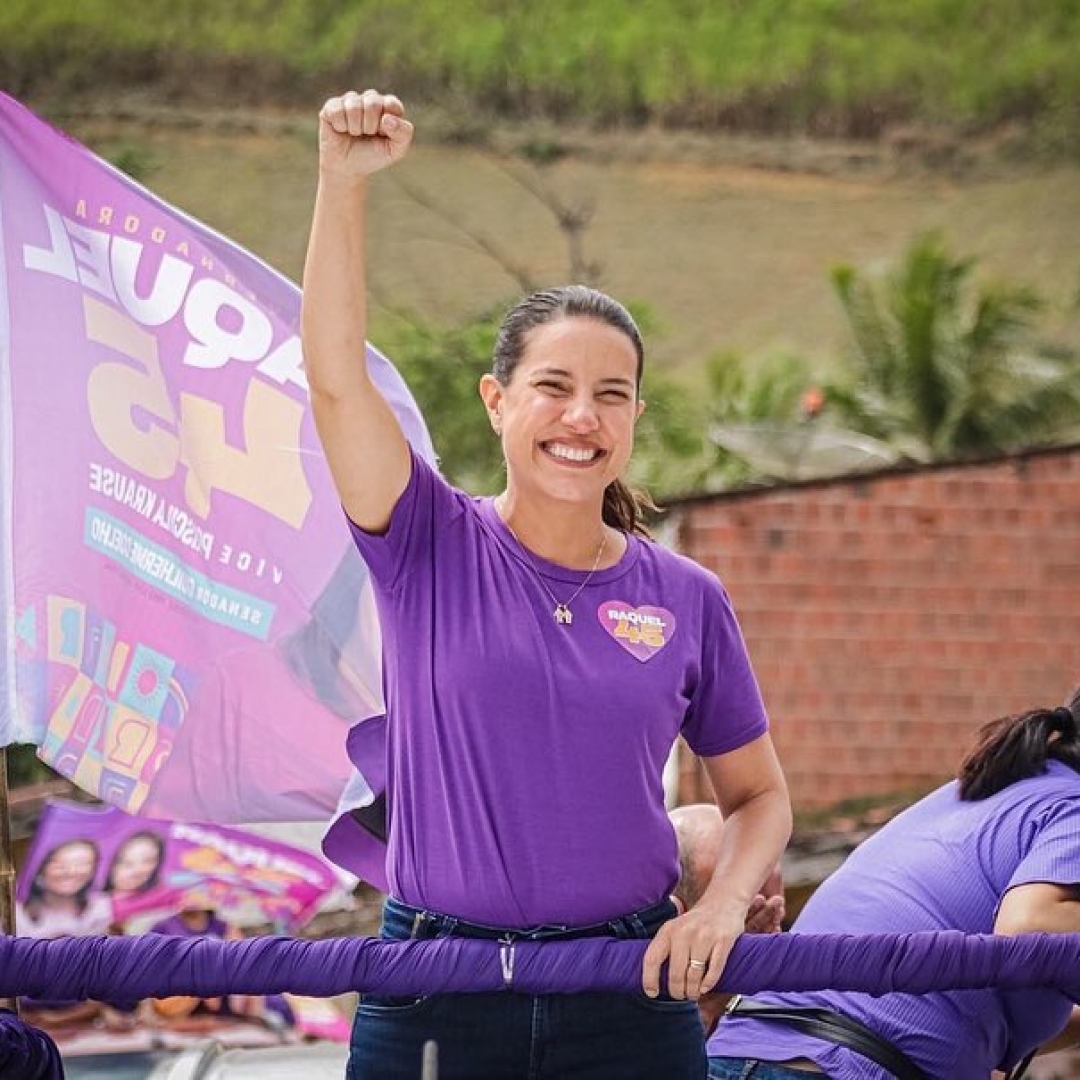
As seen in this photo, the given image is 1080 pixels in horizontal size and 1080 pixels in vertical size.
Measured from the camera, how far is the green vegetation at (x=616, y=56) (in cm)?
1739

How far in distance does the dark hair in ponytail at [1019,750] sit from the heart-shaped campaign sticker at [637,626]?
471 mm

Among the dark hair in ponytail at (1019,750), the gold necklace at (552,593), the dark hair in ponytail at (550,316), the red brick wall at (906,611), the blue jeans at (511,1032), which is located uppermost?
the dark hair in ponytail at (550,316)

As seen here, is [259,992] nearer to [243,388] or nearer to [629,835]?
[629,835]

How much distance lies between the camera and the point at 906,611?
9.62 m

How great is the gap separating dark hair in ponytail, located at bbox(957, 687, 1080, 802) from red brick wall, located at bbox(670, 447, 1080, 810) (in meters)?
6.89

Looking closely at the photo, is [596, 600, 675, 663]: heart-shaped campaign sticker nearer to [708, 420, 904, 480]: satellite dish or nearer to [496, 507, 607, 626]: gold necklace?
[496, 507, 607, 626]: gold necklace

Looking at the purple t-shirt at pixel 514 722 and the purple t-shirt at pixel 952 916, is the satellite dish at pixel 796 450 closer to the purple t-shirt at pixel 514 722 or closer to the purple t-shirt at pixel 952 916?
the purple t-shirt at pixel 952 916

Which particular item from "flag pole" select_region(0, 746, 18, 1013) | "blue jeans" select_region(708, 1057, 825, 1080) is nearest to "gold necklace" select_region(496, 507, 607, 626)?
"blue jeans" select_region(708, 1057, 825, 1080)

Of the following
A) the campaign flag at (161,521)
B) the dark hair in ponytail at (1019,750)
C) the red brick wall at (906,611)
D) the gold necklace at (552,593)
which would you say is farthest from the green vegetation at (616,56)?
the gold necklace at (552,593)

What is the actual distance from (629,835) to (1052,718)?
619 millimetres

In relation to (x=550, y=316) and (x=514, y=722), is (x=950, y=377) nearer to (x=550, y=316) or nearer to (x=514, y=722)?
(x=550, y=316)

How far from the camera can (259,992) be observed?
199 cm

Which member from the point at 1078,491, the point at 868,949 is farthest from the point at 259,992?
the point at 1078,491

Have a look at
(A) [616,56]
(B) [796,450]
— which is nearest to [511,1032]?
(B) [796,450]
